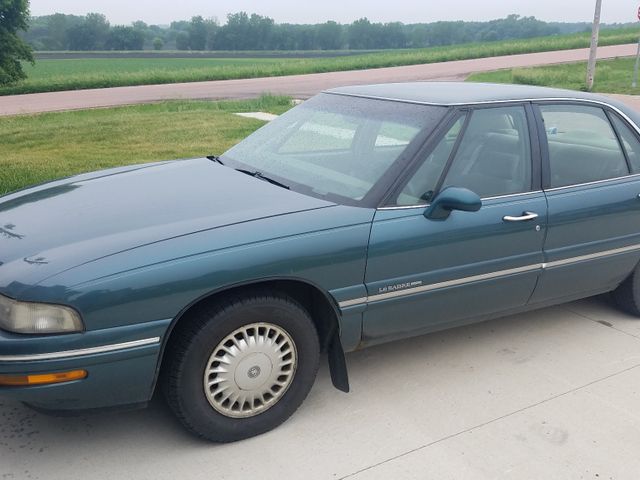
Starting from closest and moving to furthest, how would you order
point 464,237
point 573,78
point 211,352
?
1. point 211,352
2. point 464,237
3. point 573,78

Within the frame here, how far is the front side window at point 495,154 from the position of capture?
3.45m

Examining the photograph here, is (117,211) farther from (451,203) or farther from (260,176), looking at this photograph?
(451,203)

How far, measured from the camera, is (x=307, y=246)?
9.39ft

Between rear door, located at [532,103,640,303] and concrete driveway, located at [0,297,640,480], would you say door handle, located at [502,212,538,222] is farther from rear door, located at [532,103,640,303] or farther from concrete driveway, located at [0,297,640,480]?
concrete driveway, located at [0,297,640,480]

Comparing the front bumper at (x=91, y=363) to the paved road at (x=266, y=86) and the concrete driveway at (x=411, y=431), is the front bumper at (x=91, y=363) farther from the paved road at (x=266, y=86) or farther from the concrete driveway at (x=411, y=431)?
the paved road at (x=266, y=86)

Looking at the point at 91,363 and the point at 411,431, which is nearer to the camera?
the point at 91,363

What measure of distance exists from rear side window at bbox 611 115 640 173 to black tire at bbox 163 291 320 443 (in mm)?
2388

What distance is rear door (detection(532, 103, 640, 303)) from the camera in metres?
3.67

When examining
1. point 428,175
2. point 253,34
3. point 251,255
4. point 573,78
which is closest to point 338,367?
point 251,255

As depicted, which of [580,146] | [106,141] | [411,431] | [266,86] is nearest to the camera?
[411,431]

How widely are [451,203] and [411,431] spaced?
1.07 metres

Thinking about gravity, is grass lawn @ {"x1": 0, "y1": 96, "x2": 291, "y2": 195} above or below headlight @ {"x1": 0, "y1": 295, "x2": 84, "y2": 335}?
below

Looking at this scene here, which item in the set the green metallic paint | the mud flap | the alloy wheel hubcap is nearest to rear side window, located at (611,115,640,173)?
the green metallic paint

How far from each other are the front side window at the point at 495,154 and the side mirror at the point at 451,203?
0.24m
